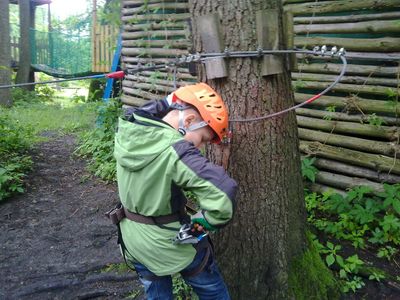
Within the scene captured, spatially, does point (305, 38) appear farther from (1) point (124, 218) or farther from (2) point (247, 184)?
(1) point (124, 218)

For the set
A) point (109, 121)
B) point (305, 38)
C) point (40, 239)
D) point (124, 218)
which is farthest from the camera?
point (109, 121)

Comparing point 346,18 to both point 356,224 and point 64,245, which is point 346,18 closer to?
point 356,224

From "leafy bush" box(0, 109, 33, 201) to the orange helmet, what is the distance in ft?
13.8

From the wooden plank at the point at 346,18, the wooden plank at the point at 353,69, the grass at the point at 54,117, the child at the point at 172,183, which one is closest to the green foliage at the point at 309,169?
the wooden plank at the point at 353,69

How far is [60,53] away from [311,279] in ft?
49.5

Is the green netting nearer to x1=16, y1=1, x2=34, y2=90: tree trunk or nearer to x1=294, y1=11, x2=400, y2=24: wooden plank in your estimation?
x1=16, y1=1, x2=34, y2=90: tree trunk

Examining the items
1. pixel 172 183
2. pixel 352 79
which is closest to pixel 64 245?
pixel 172 183

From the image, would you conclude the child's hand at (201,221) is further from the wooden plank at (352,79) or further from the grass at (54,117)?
the grass at (54,117)

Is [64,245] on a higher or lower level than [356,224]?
lower

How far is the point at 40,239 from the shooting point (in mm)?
4352

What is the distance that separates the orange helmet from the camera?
79.6 inches

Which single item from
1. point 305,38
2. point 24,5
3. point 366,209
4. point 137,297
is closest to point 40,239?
point 137,297

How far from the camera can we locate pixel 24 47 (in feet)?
52.3

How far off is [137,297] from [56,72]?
13.8 metres
